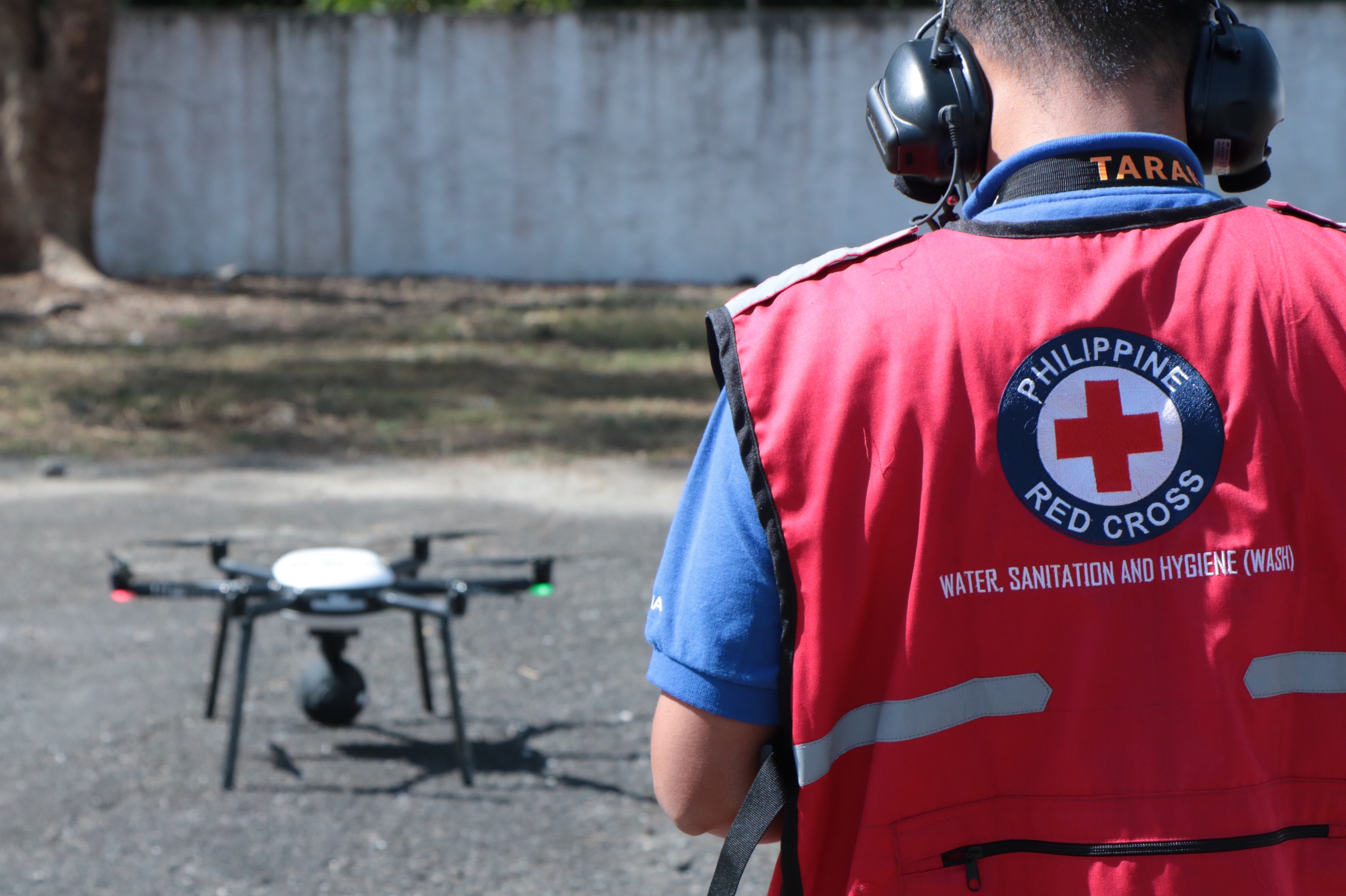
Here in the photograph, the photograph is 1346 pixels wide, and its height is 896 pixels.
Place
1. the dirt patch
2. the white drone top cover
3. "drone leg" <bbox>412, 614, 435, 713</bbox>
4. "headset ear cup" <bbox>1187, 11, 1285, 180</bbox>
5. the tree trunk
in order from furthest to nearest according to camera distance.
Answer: the tree trunk
the dirt patch
"drone leg" <bbox>412, 614, 435, 713</bbox>
the white drone top cover
"headset ear cup" <bbox>1187, 11, 1285, 180</bbox>

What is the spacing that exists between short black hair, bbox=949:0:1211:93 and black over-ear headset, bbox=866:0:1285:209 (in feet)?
0.18

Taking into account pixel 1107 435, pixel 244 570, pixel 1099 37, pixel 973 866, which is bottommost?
pixel 244 570

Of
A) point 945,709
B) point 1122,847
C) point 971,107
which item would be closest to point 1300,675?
point 1122,847

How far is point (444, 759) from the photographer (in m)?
4.17

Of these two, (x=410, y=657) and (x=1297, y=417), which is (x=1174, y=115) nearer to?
(x=1297, y=417)

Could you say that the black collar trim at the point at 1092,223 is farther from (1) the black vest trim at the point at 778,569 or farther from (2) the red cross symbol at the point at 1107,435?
(1) the black vest trim at the point at 778,569

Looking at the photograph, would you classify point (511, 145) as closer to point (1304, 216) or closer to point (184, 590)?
point (184, 590)

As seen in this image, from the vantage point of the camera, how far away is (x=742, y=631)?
4.23ft

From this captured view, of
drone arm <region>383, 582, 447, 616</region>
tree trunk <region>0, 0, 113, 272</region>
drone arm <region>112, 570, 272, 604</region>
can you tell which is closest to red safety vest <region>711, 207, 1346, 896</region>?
drone arm <region>383, 582, 447, 616</region>

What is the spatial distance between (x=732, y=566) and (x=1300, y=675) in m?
0.55

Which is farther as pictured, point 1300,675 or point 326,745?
point 326,745

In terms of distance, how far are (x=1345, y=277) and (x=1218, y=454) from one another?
0.22m

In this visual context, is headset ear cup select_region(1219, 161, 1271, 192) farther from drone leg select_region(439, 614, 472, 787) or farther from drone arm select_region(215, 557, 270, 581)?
drone arm select_region(215, 557, 270, 581)

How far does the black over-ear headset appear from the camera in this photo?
1523 millimetres
